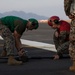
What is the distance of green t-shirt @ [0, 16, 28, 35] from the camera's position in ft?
29.1

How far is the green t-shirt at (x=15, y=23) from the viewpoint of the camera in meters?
8.87

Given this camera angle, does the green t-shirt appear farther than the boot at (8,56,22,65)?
Yes

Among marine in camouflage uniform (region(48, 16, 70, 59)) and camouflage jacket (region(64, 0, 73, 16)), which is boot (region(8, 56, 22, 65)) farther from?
camouflage jacket (region(64, 0, 73, 16))

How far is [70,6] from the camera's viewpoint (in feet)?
25.0

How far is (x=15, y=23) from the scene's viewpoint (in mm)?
8891

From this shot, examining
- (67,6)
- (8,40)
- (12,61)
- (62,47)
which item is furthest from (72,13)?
(62,47)

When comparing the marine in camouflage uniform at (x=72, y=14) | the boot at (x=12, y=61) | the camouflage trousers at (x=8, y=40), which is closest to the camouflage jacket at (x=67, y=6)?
the marine in camouflage uniform at (x=72, y=14)

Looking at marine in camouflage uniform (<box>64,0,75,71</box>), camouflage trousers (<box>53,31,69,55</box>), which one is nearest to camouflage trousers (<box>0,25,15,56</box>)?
camouflage trousers (<box>53,31,69,55</box>)

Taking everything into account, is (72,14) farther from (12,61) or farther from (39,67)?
(12,61)

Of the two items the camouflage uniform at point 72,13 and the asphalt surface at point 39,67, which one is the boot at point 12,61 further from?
the camouflage uniform at point 72,13

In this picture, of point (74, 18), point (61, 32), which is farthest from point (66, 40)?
point (74, 18)

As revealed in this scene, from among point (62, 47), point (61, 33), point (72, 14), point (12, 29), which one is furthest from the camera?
point (62, 47)

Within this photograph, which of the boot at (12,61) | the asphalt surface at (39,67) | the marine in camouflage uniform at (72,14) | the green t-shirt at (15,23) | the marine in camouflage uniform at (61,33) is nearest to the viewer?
the marine in camouflage uniform at (72,14)

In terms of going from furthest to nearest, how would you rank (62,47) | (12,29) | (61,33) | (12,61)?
(62,47) → (61,33) → (12,29) → (12,61)
